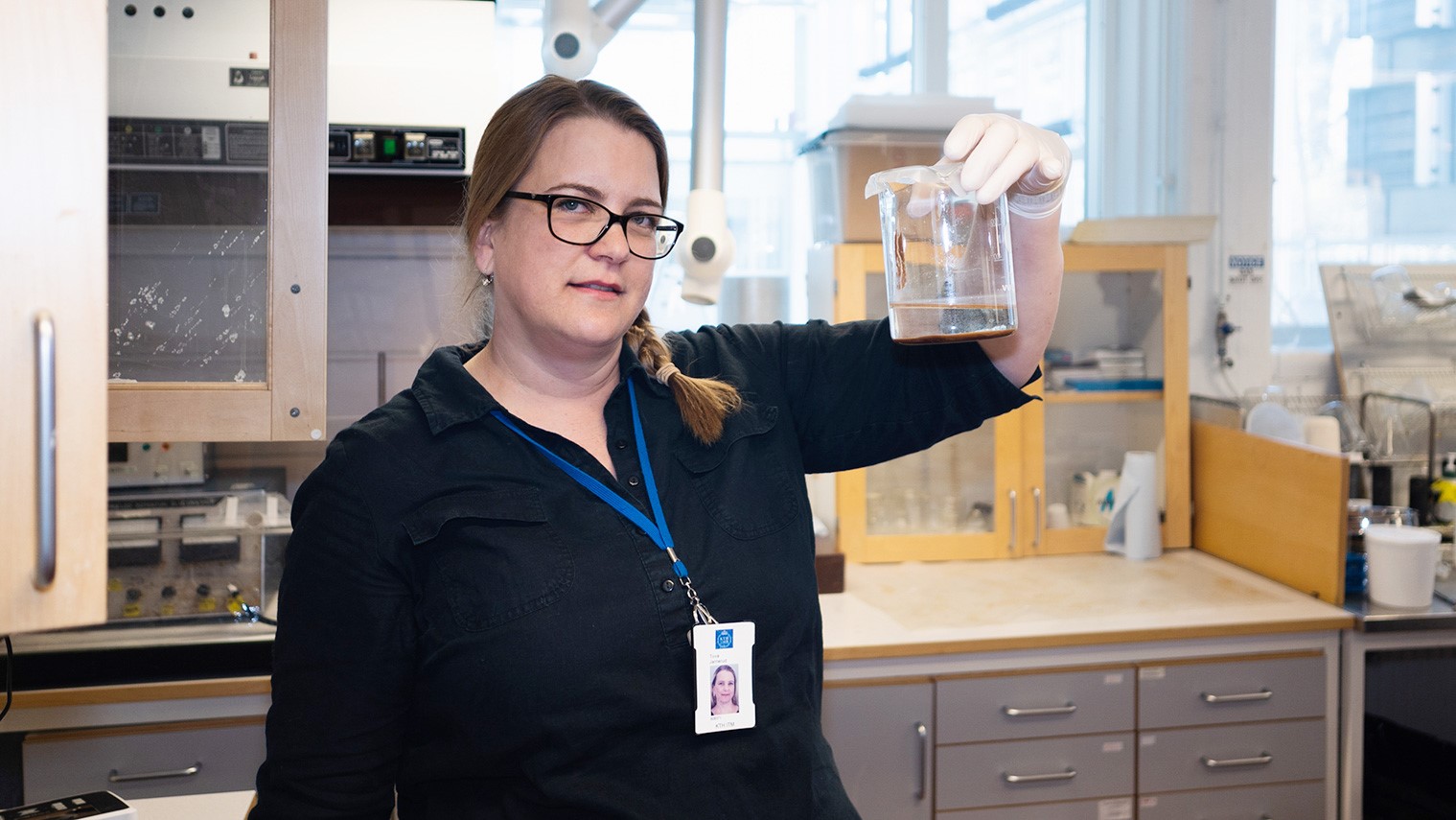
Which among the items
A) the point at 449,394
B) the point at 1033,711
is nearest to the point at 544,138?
the point at 449,394

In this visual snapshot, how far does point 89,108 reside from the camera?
0.52 meters

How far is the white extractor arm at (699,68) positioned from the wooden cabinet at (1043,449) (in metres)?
0.74

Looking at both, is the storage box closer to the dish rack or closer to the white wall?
the white wall

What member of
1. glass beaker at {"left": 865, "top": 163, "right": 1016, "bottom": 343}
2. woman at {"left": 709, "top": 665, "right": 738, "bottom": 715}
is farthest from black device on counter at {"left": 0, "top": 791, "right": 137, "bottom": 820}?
glass beaker at {"left": 865, "top": 163, "right": 1016, "bottom": 343}

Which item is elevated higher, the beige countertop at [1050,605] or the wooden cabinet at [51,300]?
the wooden cabinet at [51,300]

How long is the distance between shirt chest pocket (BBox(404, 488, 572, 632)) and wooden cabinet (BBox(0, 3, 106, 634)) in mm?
588

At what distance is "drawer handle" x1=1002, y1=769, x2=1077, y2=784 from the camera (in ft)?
7.05

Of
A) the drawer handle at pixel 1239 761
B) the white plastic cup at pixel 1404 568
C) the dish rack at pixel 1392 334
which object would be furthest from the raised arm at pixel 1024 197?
the dish rack at pixel 1392 334

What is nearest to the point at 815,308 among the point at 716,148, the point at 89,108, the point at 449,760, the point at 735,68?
the point at 735,68

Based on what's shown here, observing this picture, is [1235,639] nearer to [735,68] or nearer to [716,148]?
[716,148]

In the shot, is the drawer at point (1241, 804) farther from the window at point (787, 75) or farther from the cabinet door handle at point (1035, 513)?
the window at point (787, 75)

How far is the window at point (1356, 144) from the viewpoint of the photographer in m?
3.11

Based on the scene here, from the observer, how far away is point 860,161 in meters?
2.65

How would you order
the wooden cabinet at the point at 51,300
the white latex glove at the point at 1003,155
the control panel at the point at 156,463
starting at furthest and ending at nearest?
the control panel at the point at 156,463, the white latex glove at the point at 1003,155, the wooden cabinet at the point at 51,300
